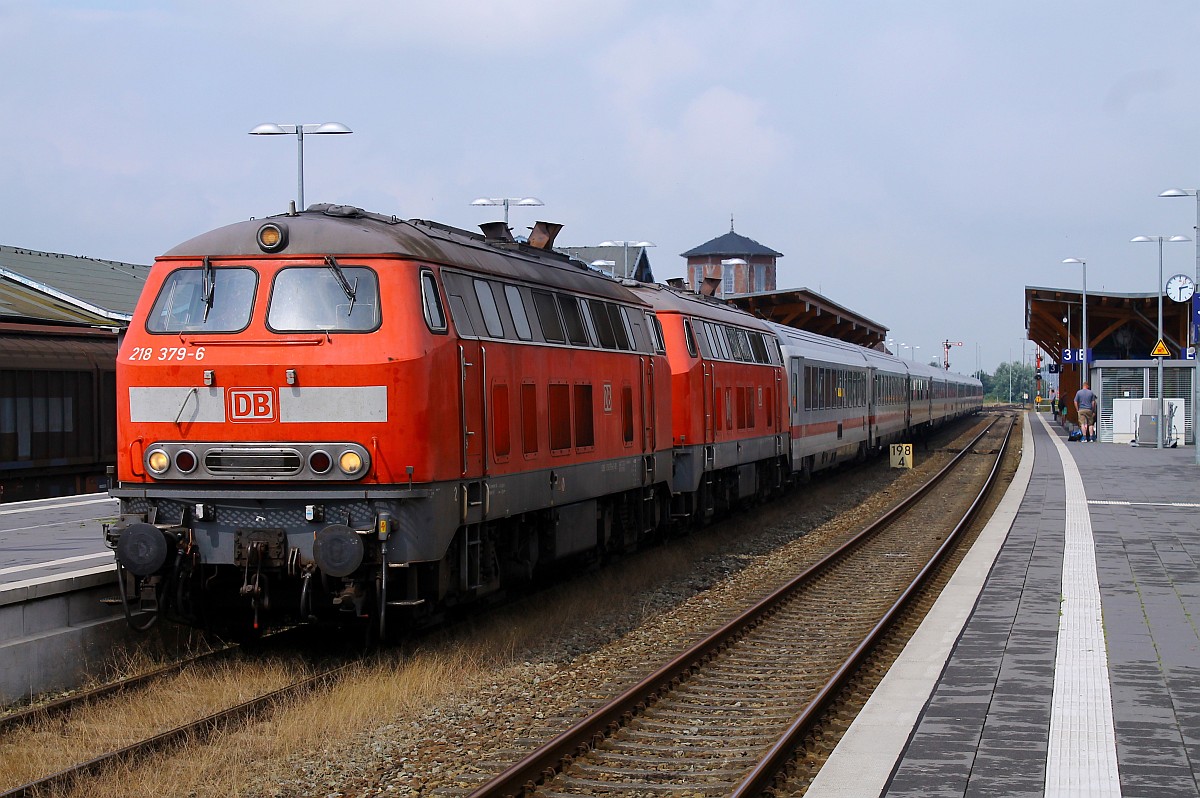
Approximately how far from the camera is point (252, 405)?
973cm

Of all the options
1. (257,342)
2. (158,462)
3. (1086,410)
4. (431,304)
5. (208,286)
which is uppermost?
(208,286)

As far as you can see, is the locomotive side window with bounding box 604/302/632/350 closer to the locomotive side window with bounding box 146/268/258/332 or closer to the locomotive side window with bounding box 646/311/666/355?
the locomotive side window with bounding box 646/311/666/355

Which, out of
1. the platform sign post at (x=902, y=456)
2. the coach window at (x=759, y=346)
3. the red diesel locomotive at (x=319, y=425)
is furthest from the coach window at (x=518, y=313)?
the platform sign post at (x=902, y=456)

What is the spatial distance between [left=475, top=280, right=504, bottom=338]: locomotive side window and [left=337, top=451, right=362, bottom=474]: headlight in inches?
77.8

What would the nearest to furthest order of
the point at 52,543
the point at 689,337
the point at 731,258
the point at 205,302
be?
1. the point at 205,302
2. the point at 52,543
3. the point at 689,337
4. the point at 731,258

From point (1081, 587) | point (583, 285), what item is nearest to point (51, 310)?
point (583, 285)

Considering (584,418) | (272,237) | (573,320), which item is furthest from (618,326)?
(272,237)

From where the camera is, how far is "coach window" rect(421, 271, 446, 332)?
9992 millimetres

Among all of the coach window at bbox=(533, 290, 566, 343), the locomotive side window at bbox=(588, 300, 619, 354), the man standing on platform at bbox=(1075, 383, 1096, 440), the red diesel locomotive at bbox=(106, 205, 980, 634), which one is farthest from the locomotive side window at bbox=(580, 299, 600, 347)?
the man standing on platform at bbox=(1075, 383, 1096, 440)

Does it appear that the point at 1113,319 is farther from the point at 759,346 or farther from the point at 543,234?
the point at 543,234

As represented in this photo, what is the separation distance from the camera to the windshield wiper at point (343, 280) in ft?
32.6

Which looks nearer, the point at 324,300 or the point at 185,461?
the point at 185,461

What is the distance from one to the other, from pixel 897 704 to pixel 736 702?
4.61 feet

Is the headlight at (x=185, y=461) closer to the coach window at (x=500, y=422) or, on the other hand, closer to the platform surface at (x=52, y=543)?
the platform surface at (x=52, y=543)
